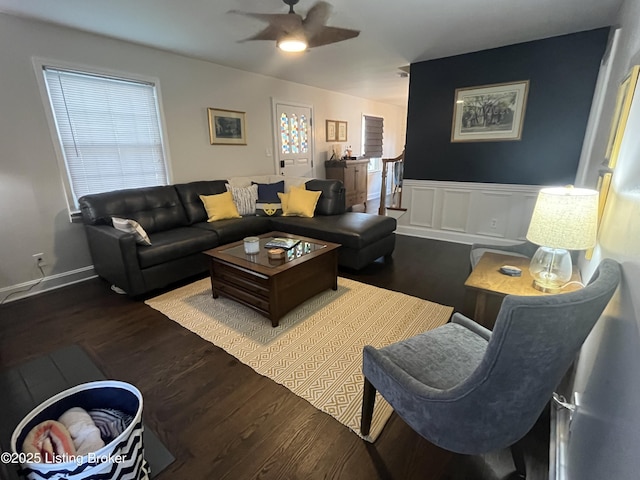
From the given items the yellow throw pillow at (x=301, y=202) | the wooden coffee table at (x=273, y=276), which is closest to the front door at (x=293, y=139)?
the yellow throw pillow at (x=301, y=202)

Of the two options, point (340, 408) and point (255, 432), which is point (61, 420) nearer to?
point (255, 432)

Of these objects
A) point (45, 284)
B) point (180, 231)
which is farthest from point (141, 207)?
point (45, 284)

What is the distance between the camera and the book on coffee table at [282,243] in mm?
2656

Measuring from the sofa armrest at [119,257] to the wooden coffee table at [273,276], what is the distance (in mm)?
Answer: 670

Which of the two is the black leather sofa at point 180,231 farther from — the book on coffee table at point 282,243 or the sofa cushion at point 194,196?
the book on coffee table at point 282,243

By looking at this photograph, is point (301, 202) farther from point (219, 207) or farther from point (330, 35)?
point (330, 35)

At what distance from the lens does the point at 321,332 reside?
2227mm

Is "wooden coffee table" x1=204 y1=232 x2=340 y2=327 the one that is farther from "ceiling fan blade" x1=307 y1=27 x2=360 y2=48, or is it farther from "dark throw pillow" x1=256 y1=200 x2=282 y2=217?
"ceiling fan blade" x1=307 y1=27 x2=360 y2=48

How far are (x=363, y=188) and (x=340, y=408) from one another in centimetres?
571

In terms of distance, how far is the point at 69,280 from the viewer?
312 cm

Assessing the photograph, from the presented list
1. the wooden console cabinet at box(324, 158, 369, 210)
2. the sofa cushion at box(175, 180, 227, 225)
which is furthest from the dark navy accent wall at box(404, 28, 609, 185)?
the sofa cushion at box(175, 180, 227, 225)

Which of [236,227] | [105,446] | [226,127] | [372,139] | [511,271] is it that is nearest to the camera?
[105,446]

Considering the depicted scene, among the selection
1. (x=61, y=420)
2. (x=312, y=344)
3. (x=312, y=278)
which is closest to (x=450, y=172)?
(x=312, y=278)

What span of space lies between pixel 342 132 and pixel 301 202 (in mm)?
3333
